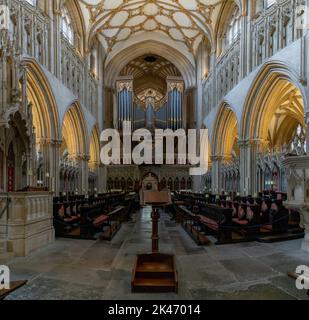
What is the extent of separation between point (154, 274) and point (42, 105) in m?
11.2

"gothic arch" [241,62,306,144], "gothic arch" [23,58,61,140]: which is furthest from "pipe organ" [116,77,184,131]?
"gothic arch" [23,58,61,140]

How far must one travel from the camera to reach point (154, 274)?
3.86m

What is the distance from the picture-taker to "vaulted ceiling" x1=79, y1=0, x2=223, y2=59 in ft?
59.8

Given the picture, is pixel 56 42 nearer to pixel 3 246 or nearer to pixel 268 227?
pixel 3 246

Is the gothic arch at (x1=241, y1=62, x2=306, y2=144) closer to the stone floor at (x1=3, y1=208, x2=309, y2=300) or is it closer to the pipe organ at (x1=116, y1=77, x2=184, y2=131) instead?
the stone floor at (x1=3, y1=208, x2=309, y2=300)

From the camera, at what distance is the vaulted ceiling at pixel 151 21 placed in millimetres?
18219

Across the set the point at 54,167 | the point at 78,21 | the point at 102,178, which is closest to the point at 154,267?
the point at 54,167

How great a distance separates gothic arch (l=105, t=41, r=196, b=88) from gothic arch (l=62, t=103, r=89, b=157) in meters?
7.94

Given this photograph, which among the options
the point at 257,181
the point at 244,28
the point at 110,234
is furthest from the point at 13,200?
the point at 244,28

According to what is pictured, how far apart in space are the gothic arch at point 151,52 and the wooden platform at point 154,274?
22.3m

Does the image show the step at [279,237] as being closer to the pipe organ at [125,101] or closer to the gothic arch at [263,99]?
the gothic arch at [263,99]

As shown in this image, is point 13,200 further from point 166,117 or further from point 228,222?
point 166,117
